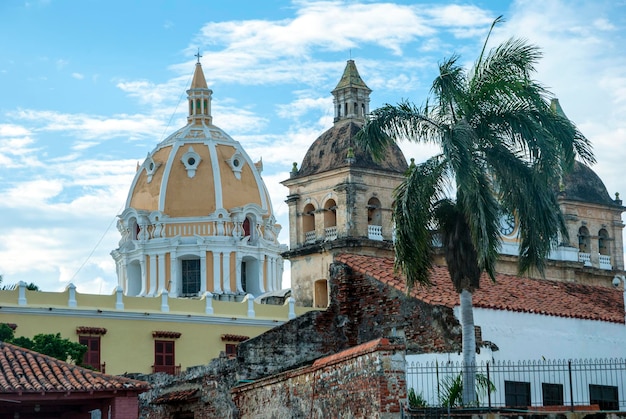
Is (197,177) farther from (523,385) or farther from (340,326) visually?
(523,385)

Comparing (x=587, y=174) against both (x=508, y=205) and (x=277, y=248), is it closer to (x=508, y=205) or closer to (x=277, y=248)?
(x=277, y=248)

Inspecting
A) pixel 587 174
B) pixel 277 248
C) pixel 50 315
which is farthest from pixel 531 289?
pixel 277 248

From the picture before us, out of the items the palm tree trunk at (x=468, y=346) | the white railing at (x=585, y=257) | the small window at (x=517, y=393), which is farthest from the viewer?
the white railing at (x=585, y=257)

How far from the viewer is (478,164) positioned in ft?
87.1

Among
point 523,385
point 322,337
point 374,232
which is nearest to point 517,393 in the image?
point 523,385

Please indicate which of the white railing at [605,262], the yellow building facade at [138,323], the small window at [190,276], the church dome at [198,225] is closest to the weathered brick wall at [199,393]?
the yellow building facade at [138,323]

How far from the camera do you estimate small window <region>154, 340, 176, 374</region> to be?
54.8 metres

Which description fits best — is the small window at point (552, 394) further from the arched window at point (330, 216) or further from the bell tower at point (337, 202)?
the arched window at point (330, 216)

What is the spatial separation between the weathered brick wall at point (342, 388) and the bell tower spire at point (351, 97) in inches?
1244

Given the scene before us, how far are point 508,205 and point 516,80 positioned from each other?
88.9 inches

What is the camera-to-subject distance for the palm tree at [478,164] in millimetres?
26141

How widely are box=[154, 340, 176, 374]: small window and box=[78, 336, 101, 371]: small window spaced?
2.45m

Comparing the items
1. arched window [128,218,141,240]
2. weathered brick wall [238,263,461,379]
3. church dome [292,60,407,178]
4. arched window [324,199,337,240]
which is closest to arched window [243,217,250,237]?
arched window [128,218,141,240]

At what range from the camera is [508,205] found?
26.7m
